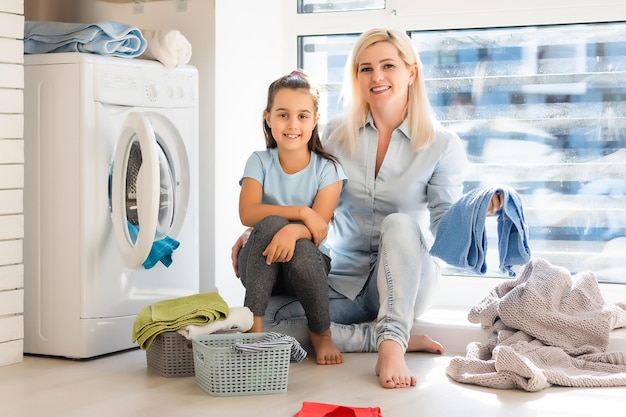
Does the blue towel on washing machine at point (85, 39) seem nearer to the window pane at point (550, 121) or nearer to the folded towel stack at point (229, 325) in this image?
the folded towel stack at point (229, 325)

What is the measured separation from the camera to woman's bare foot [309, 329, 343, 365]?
259 cm

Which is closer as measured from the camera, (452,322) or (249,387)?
(249,387)

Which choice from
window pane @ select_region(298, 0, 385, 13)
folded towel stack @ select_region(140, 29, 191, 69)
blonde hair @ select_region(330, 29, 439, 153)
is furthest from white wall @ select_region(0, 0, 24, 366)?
window pane @ select_region(298, 0, 385, 13)

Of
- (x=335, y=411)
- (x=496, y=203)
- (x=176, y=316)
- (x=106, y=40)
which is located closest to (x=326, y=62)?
(x=106, y=40)

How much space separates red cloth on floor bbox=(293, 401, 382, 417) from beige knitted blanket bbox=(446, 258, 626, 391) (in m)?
0.44

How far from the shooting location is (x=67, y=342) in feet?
8.82

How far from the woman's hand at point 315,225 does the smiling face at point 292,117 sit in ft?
0.69

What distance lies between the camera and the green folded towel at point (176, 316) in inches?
95.5

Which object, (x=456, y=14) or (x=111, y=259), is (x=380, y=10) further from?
(x=111, y=259)

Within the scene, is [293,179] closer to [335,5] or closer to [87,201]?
[87,201]

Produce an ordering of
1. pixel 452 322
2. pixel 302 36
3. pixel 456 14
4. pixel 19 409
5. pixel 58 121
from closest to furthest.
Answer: pixel 19 409
pixel 58 121
pixel 452 322
pixel 456 14
pixel 302 36

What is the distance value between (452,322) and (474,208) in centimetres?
50

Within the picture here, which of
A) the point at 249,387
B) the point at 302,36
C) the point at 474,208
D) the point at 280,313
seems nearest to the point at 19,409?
the point at 249,387

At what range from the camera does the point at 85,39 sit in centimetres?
265
